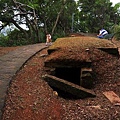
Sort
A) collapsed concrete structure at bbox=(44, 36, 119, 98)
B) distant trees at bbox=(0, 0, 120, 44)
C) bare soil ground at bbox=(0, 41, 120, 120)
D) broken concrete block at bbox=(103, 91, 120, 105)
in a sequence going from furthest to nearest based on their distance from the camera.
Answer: distant trees at bbox=(0, 0, 120, 44) → collapsed concrete structure at bbox=(44, 36, 119, 98) → broken concrete block at bbox=(103, 91, 120, 105) → bare soil ground at bbox=(0, 41, 120, 120)

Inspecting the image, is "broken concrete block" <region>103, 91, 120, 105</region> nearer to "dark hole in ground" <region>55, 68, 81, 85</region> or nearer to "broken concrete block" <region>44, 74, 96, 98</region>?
"broken concrete block" <region>44, 74, 96, 98</region>

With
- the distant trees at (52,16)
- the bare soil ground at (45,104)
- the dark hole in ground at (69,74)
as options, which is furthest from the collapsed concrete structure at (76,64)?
the distant trees at (52,16)

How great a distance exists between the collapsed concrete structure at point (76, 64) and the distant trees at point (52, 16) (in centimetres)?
697

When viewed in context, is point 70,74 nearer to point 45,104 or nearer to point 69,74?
point 69,74

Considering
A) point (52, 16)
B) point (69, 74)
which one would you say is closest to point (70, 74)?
point (69, 74)

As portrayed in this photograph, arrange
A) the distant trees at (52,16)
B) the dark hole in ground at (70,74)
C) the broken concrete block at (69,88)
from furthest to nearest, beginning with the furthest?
the distant trees at (52,16)
the dark hole in ground at (70,74)
the broken concrete block at (69,88)

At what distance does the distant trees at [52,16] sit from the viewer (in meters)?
13.5

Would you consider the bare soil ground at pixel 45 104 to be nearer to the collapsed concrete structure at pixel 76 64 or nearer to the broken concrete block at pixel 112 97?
the broken concrete block at pixel 112 97

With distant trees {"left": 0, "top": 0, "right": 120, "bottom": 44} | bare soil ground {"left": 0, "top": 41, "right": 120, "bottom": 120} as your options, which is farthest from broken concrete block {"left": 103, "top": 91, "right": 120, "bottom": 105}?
distant trees {"left": 0, "top": 0, "right": 120, "bottom": 44}

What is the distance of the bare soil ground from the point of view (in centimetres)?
362

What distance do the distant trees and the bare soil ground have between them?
835 cm

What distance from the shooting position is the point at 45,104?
4.00m

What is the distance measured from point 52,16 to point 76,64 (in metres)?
10.2

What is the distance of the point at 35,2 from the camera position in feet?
45.6
